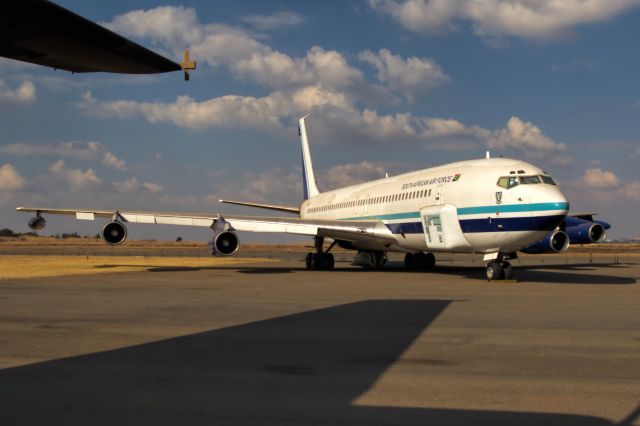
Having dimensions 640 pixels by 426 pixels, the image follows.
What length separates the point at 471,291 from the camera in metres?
18.2

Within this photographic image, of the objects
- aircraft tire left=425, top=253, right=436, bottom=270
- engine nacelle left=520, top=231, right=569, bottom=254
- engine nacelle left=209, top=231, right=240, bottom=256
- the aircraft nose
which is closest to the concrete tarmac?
the aircraft nose

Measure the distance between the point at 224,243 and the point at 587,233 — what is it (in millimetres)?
16848

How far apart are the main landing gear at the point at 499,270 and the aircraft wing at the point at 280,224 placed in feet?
20.6

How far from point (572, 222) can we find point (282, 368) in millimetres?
28229

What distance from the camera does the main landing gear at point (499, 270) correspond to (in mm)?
21891

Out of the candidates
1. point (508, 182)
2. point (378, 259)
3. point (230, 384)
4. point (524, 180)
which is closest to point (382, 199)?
point (378, 259)

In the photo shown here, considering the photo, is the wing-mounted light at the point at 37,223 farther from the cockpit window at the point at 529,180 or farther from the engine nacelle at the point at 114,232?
the cockpit window at the point at 529,180

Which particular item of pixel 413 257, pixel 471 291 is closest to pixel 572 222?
pixel 413 257

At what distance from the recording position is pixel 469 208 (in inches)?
880

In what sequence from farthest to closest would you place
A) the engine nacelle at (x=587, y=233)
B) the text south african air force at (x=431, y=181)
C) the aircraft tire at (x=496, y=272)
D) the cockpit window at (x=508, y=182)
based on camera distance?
the engine nacelle at (x=587, y=233) < the text south african air force at (x=431, y=181) < the aircraft tire at (x=496, y=272) < the cockpit window at (x=508, y=182)

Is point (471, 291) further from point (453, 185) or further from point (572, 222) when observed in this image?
point (572, 222)

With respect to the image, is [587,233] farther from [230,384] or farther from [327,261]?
[230,384]

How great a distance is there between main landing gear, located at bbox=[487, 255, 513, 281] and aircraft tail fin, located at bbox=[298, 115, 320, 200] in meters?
24.8

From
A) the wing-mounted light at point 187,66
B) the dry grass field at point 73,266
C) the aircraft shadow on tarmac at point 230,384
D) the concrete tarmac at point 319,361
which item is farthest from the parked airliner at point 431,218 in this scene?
the wing-mounted light at point 187,66
